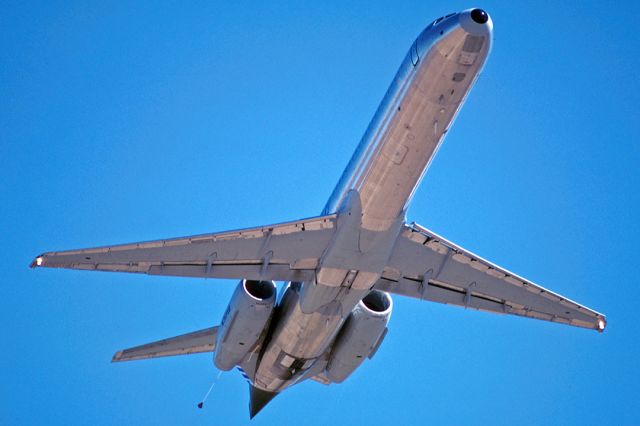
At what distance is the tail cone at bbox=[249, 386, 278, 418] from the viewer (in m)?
30.3

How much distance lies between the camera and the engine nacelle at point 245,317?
87.4 feet

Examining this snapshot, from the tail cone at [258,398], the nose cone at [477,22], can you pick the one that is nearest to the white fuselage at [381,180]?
the nose cone at [477,22]

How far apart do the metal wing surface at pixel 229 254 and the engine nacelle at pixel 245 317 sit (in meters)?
0.98

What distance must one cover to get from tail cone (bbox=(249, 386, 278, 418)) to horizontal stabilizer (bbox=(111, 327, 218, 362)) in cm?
220

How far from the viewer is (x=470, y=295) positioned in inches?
1097

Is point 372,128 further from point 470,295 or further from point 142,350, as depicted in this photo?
point 142,350

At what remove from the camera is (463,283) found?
90.3ft

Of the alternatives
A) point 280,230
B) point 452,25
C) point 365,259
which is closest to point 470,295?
point 365,259

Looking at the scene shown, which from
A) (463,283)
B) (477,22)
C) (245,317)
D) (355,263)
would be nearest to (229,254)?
(245,317)

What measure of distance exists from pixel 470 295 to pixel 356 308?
12.7 ft

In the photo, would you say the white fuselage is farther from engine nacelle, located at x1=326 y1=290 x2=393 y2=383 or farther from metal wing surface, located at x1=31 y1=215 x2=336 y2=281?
engine nacelle, located at x1=326 y1=290 x2=393 y2=383

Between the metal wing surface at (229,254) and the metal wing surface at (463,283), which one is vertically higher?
the metal wing surface at (463,283)

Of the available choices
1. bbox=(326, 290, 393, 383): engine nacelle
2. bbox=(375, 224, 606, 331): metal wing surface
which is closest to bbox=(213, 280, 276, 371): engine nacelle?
bbox=(326, 290, 393, 383): engine nacelle

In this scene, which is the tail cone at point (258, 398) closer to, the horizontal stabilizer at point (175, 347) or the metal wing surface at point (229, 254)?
the horizontal stabilizer at point (175, 347)
